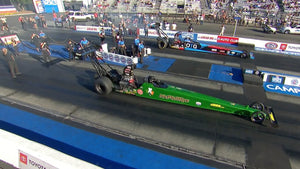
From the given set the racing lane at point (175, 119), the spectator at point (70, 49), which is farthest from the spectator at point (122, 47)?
the racing lane at point (175, 119)

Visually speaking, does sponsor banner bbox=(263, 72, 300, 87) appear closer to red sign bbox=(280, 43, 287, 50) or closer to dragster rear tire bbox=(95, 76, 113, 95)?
red sign bbox=(280, 43, 287, 50)

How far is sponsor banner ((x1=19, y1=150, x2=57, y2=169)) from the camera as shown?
4912 millimetres

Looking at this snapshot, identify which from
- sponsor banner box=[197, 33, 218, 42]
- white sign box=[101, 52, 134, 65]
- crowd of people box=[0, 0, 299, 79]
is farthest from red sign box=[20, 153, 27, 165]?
crowd of people box=[0, 0, 299, 79]

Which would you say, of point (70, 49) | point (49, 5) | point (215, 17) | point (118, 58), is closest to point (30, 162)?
point (118, 58)

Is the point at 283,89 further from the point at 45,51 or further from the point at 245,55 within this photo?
the point at 45,51

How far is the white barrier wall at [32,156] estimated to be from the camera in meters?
4.66

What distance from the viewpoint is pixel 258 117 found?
8.20m

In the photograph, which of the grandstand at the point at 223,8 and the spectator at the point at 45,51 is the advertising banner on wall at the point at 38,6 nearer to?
the grandstand at the point at 223,8

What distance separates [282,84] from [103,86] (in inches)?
432

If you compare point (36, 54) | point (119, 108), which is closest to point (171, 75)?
point (119, 108)

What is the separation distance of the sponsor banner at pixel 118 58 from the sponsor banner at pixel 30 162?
1067cm

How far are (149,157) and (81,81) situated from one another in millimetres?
7677

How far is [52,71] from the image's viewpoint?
1395 cm

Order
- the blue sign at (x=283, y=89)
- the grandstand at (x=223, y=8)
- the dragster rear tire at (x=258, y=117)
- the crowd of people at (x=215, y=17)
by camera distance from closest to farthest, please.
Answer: the dragster rear tire at (x=258, y=117) → the blue sign at (x=283, y=89) → the crowd of people at (x=215, y=17) → the grandstand at (x=223, y=8)
